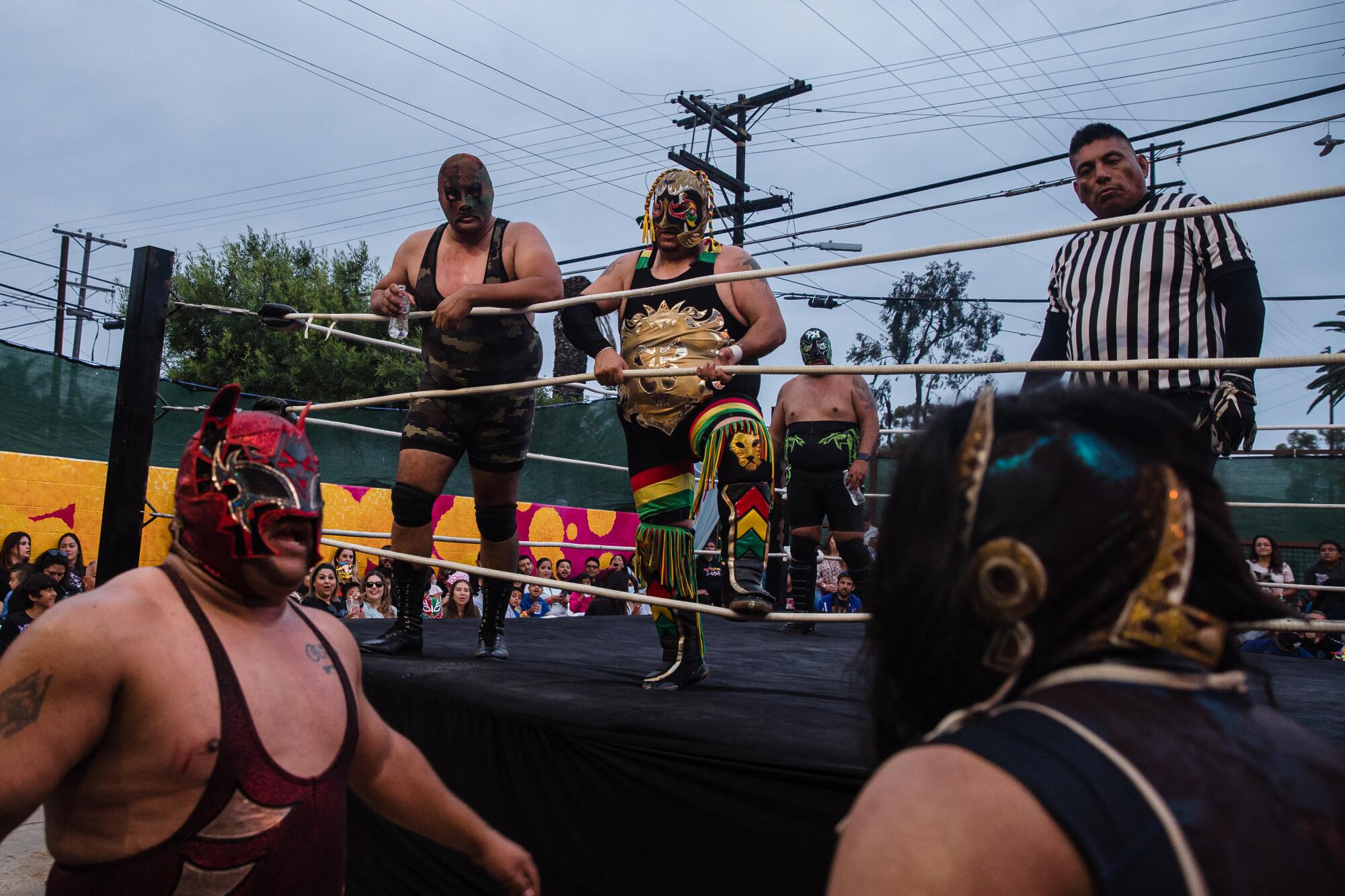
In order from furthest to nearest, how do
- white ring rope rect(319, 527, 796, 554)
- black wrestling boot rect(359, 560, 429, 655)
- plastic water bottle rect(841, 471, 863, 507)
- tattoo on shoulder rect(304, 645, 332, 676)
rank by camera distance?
plastic water bottle rect(841, 471, 863, 507) → white ring rope rect(319, 527, 796, 554) → black wrestling boot rect(359, 560, 429, 655) → tattoo on shoulder rect(304, 645, 332, 676)

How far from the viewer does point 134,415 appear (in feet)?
11.6

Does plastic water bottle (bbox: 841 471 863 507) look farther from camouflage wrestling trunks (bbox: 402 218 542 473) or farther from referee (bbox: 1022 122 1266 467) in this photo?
referee (bbox: 1022 122 1266 467)

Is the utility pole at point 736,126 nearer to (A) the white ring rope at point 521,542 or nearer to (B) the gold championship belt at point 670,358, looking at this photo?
(A) the white ring rope at point 521,542

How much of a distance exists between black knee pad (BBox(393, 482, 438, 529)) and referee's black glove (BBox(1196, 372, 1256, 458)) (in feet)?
7.67

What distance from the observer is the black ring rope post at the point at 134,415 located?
350 cm

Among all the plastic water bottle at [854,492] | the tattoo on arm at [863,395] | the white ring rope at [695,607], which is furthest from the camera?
the tattoo on arm at [863,395]

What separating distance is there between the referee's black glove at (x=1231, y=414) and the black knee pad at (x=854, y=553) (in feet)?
10.4

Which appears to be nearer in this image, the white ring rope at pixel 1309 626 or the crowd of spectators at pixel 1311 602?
the white ring rope at pixel 1309 626

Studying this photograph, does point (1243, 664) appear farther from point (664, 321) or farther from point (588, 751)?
point (664, 321)

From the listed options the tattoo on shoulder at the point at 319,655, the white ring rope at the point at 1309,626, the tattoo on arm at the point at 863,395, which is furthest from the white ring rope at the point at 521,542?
the white ring rope at the point at 1309,626

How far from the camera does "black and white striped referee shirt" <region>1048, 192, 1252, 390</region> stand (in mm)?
2578

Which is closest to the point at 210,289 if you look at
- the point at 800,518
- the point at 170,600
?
the point at 800,518

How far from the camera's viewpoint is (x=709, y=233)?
3395 millimetres

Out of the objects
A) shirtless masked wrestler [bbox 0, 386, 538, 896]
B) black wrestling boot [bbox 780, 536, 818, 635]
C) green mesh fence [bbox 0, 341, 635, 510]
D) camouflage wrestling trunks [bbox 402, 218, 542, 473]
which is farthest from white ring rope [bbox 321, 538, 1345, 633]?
green mesh fence [bbox 0, 341, 635, 510]
